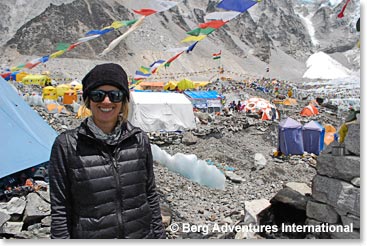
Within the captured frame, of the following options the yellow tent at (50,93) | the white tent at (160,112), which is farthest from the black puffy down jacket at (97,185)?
the yellow tent at (50,93)

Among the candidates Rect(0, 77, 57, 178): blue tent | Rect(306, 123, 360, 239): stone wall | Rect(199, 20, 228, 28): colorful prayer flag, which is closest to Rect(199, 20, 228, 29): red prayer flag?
Rect(199, 20, 228, 28): colorful prayer flag

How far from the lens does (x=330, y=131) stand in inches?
448

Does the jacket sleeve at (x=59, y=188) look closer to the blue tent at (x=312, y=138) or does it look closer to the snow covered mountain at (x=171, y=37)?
the blue tent at (x=312, y=138)

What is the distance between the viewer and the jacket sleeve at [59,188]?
6.00ft

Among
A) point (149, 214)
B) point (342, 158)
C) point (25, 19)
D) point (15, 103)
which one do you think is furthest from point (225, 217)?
point (25, 19)

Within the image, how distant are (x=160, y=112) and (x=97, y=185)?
11.3 meters

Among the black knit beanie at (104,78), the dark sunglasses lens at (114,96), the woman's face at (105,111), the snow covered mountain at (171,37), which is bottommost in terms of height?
the woman's face at (105,111)

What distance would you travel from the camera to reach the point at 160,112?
13.1 metres

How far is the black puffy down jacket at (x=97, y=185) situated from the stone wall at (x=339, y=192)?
2.04m

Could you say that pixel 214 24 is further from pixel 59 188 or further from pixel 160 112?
pixel 160 112

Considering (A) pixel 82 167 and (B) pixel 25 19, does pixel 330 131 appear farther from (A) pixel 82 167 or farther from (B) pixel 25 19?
(B) pixel 25 19

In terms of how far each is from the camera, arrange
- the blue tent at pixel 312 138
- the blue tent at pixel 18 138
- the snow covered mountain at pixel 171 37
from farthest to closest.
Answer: the snow covered mountain at pixel 171 37
the blue tent at pixel 312 138
the blue tent at pixel 18 138

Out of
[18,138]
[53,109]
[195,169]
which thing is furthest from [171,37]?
[18,138]

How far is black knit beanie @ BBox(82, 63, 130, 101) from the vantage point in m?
1.87
